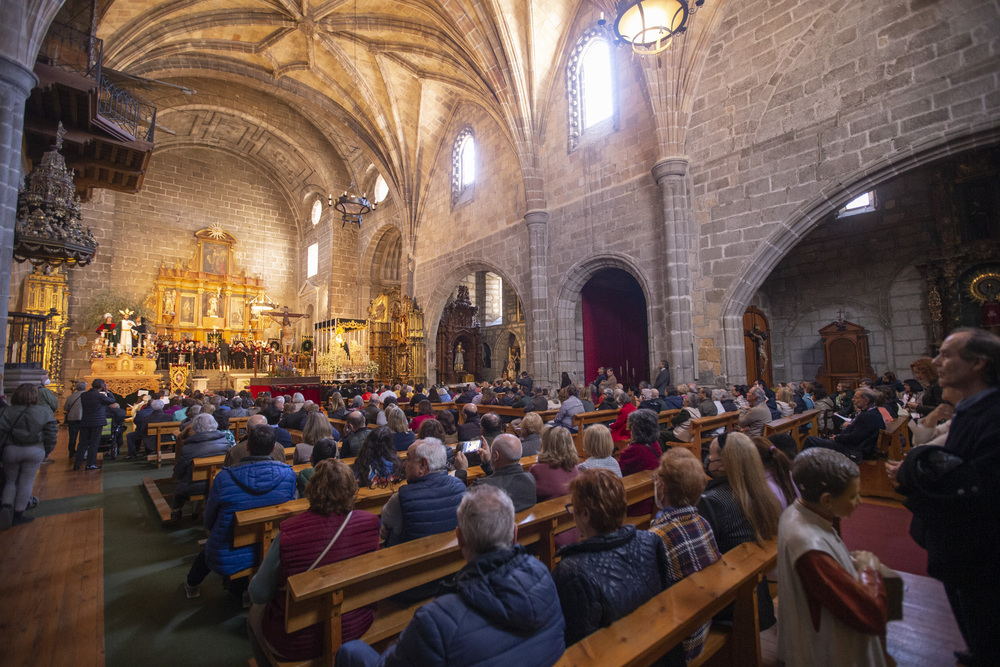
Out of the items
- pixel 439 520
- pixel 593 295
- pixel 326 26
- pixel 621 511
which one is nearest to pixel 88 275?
pixel 326 26

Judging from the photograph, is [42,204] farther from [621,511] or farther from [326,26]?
[326,26]

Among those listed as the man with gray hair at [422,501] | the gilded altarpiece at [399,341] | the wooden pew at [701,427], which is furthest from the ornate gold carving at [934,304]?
the gilded altarpiece at [399,341]

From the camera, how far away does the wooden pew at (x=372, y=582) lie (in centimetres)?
182

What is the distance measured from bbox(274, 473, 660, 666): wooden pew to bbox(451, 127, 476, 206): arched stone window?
1353 cm

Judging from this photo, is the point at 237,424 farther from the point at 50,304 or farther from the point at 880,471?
the point at 50,304

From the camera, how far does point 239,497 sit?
2979mm

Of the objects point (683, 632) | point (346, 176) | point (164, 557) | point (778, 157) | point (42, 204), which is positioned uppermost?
point (346, 176)

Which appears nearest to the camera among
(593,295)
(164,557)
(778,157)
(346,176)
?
(164,557)

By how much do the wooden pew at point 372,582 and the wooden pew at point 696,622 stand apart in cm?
86

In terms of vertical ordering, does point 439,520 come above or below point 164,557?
above

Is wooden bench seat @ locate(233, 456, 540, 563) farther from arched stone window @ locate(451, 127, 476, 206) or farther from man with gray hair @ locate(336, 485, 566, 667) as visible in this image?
arched stone window @ locate(451, 127, 476, 206)

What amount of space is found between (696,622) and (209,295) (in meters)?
23.4

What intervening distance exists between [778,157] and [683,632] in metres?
8.50

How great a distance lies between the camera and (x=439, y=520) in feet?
8.41
